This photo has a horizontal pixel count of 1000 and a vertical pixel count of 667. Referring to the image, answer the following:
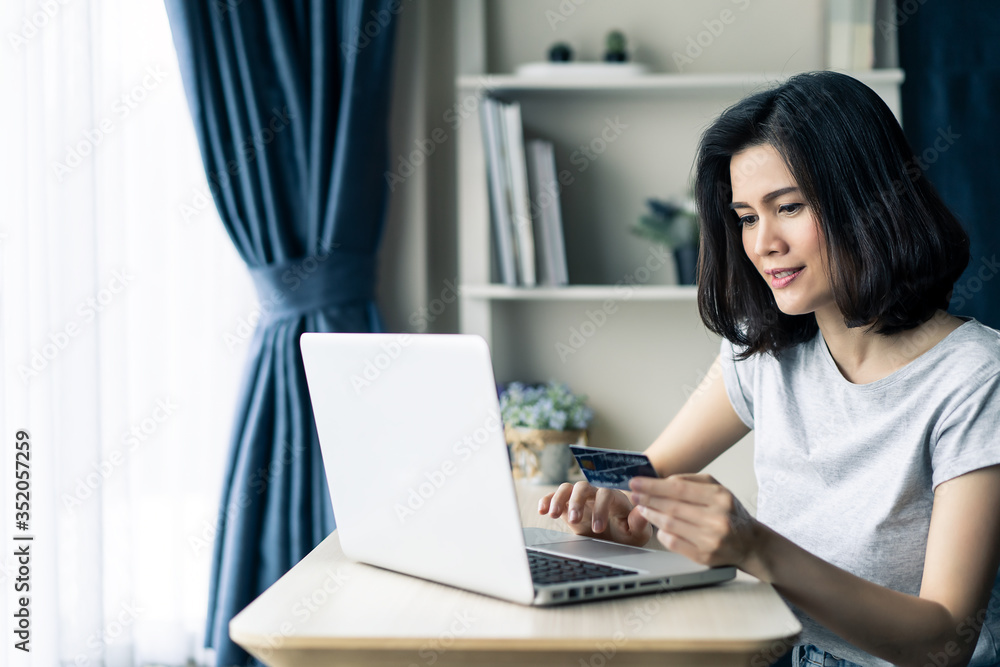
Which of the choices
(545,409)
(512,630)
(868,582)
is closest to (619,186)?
(545,409)

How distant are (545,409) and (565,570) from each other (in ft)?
3.39

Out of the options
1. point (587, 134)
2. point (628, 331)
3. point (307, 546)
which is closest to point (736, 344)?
point (628, 331)

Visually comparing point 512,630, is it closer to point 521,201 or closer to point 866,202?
point 866,202

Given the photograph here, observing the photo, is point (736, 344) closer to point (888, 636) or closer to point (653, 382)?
point (888, 636)

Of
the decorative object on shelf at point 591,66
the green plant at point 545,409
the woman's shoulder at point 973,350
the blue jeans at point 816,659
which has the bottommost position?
the blue jeans at point 816,659

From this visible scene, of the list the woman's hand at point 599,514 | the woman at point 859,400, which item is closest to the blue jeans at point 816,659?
the woman at point 859,400

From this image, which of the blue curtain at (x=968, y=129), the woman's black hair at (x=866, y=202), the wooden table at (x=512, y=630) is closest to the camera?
the wooden table at (x=512, y=630)

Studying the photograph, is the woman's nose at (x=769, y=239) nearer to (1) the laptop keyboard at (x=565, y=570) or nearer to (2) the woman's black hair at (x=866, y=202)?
(2) the woman's black hair at (x=866, y=202)

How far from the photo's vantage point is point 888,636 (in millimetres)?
904

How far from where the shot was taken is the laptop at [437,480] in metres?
0.79

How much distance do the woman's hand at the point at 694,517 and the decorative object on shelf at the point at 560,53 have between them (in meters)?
1.42

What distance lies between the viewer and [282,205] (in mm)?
1986

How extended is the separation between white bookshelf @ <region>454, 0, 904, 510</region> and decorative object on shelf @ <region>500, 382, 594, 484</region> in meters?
0.21

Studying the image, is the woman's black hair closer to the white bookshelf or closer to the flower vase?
the flower vase
